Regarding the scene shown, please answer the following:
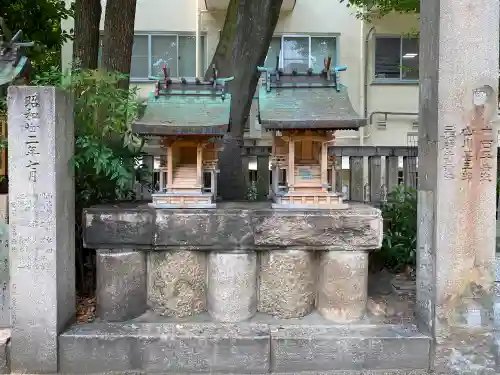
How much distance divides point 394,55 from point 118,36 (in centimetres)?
1050

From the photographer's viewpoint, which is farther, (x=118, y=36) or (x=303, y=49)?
(x=303, y=49)

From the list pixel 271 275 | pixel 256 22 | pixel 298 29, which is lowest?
pixel 271 275

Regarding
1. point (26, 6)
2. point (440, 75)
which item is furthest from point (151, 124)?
point (26, 6)

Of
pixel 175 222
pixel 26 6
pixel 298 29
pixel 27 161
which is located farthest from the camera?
pixel 298 29

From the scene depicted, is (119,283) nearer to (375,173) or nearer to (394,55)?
(375,173)

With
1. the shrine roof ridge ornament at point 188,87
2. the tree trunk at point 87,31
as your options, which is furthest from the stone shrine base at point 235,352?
the tree trunk at point 87,31

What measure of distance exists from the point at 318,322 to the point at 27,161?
3.14 meters

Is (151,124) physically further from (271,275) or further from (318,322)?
(318,322)

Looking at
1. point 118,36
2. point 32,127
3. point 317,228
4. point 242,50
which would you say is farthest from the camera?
point 118,36

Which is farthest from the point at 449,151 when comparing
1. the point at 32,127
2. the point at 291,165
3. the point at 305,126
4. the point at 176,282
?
the point at 32,127

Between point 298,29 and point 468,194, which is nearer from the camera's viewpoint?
point 468,194

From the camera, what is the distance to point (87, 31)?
790cm

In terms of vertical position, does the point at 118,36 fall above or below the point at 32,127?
above

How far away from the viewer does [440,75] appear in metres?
4.47
